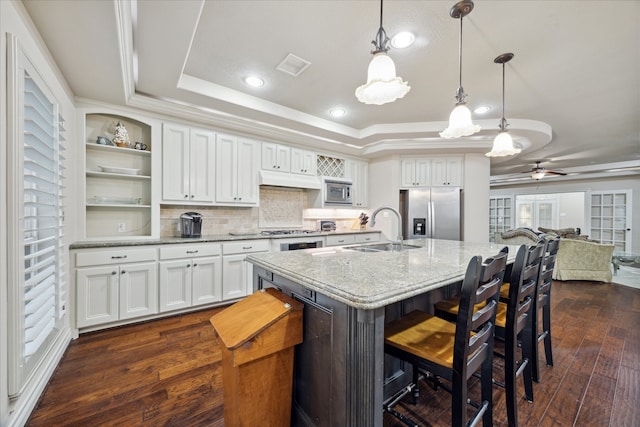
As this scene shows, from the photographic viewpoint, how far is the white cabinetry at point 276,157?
391 centimetres

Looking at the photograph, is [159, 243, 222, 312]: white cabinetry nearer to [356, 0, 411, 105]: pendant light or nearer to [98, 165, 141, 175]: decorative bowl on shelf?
[98, 165, 141, 175]: decorative bowl on shelf

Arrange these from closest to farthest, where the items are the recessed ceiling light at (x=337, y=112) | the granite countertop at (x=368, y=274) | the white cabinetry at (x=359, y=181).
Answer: the granite countertop at (x=368, y=274)
the recessed ceiling light at (x=337, y=112)
the white cabinetry at (x=359, y=181)

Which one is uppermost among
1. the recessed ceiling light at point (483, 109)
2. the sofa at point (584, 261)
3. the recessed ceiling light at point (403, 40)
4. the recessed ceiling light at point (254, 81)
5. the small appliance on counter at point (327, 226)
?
the recessed ceiling light at point (403, 40)

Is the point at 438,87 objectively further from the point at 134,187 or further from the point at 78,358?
the point at 78,358

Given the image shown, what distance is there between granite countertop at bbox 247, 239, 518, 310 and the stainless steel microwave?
2.74 m

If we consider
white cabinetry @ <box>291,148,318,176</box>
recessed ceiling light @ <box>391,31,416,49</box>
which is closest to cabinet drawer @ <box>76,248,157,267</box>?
white cabinetry @ <box>291,148,318,176</box>

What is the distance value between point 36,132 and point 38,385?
162 cm

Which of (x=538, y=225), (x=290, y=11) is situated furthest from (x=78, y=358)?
A: (x=538, y=225)

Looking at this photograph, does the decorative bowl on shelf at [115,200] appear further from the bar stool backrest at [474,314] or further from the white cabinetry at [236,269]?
the bar stool backrest at [474,314]

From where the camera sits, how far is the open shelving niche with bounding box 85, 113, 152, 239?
9.29 feet

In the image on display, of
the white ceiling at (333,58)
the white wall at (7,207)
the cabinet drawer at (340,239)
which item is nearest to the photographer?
the white wall at (7,207)

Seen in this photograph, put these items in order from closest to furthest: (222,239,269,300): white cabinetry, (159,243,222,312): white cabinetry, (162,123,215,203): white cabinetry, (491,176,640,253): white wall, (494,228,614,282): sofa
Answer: (159,243,222,312): white cabinetry, (162,123,215,203): white cabinetry, (222,239,269,300): white cabinetry, (494,228,614,282): sofa, (491,176,640,253): white wall

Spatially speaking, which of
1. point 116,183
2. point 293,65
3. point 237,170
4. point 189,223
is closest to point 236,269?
point 189,223

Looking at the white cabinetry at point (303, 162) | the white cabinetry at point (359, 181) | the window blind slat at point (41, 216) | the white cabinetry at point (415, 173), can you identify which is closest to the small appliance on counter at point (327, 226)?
the white cabinetry at point (359, 181)
